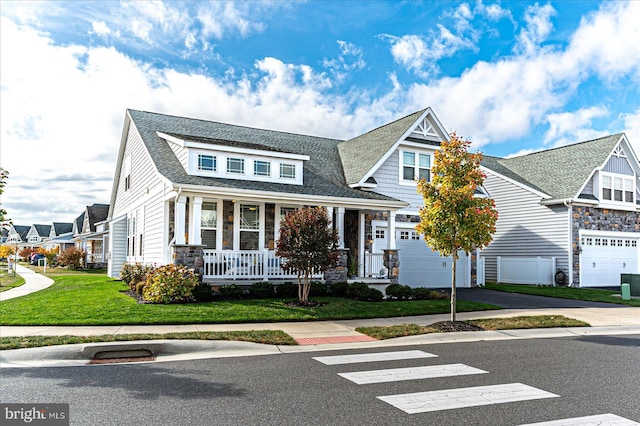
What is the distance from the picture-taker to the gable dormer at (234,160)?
17.3 m

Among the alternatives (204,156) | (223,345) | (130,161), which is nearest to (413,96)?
(204,156)

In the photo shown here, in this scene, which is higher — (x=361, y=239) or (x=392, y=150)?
(x=392, y=150)

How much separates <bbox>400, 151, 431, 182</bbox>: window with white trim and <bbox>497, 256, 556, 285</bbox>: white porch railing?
743 cm

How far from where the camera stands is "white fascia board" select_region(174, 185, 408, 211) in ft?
51.3

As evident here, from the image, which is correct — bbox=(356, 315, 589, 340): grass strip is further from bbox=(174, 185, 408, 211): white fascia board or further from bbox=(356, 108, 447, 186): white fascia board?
bbox=(356, 108, 447, 186): white fascia board

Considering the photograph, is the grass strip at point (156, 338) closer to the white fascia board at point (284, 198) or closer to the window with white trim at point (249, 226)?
the white fascia board at point (284, 198)

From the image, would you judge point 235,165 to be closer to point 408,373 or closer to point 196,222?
point 196,222

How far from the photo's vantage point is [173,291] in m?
14.2

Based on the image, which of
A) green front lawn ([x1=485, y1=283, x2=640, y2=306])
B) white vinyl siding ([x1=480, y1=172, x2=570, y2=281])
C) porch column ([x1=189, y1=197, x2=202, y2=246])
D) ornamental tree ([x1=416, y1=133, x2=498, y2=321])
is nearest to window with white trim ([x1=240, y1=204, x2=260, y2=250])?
porch column ([x1=189, y1=197, x2=202, y2=246])

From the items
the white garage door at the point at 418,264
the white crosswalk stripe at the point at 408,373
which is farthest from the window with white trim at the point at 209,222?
the white crosswalk stripe at the point at 408,373

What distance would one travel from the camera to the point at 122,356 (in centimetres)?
884

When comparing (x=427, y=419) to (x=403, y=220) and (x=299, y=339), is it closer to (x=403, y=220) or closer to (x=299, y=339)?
(x=299, y=339)

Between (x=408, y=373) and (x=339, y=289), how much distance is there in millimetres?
9724

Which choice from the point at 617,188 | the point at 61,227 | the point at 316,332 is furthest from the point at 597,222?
the point at 61,227
